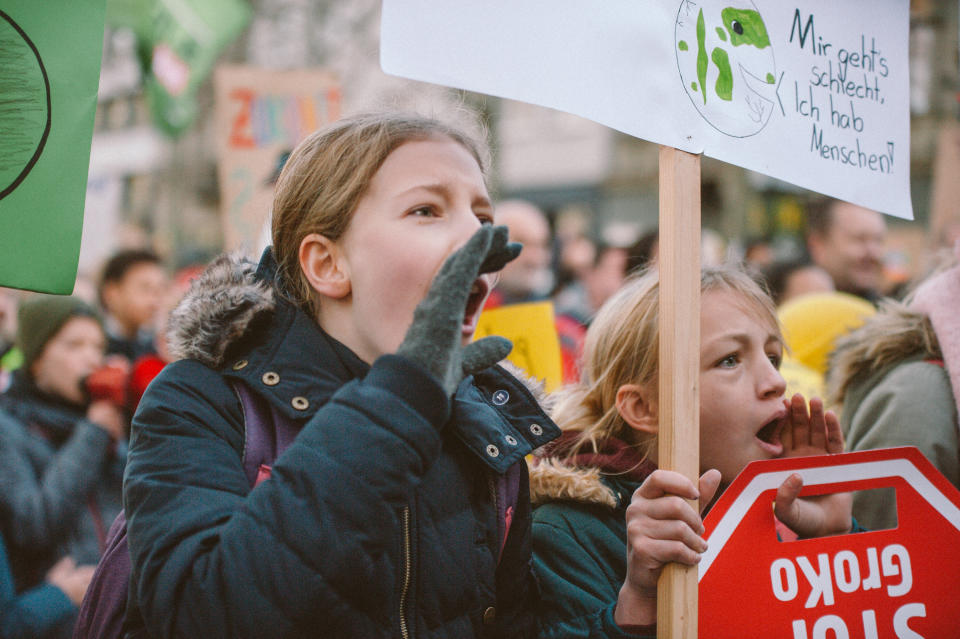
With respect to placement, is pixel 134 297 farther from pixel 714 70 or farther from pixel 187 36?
pixel 714 70

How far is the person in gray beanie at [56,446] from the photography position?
9.51 ft

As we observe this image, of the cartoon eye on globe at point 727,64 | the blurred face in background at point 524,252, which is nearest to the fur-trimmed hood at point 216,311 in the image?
the cartoon eye on globe at point 727,64

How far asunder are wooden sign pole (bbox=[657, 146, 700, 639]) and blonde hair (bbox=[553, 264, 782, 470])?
0.39 metres

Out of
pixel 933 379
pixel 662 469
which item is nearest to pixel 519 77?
pixel 662 469

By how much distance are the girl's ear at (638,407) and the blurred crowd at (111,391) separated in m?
0.42

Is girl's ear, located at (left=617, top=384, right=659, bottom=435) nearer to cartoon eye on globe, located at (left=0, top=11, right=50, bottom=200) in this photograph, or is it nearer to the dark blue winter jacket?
the dark blue winter jacket

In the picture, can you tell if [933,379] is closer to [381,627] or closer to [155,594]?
[381,627]

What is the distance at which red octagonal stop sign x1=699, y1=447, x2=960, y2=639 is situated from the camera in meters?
1.55

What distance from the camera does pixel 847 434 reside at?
265 cm

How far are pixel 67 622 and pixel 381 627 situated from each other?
1.86 meters

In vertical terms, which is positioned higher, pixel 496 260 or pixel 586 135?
pixel 586 135

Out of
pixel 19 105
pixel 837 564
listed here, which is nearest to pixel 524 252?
pixel 837 564

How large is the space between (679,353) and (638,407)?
50cm

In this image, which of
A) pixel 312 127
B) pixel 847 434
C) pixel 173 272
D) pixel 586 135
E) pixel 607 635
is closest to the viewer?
pixel 607 635
